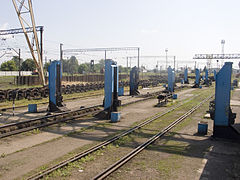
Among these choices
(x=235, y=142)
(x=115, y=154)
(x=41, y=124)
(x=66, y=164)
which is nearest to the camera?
(x=66, y=164)

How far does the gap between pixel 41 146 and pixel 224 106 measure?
7.68m

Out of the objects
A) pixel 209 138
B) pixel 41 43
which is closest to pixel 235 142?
pixel 209 138

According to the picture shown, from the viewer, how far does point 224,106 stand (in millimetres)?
10016

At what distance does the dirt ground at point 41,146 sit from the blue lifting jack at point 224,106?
15.3 ft

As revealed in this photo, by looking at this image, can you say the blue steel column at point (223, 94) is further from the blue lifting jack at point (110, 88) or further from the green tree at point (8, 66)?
the green tree at point (8, 66)

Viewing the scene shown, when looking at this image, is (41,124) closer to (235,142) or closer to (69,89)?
(235,142)

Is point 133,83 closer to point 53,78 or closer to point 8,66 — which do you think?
point 53,78

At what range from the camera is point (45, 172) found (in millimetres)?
6344

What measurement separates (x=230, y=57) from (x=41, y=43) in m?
66.8

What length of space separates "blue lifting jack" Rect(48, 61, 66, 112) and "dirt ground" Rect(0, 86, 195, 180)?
3.25 metres

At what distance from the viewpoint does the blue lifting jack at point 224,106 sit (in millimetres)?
9914

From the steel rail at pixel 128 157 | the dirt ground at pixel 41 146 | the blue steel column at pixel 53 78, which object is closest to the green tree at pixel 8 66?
the blue steel column at pixel 53 78

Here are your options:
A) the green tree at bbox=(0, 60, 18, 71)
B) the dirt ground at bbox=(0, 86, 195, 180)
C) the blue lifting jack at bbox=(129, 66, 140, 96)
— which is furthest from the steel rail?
the green tree at bbox=(0, 60, 18, 71)

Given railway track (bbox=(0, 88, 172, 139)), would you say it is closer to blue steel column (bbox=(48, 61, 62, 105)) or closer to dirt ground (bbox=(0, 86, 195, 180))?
dirt ground (bbox=(0, 86, 195, 180))
